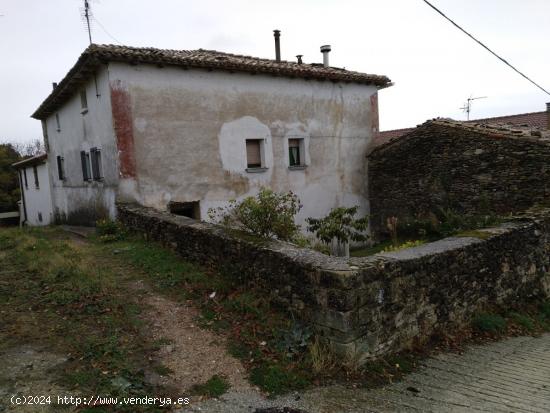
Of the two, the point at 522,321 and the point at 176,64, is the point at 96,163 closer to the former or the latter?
the point at 176,64

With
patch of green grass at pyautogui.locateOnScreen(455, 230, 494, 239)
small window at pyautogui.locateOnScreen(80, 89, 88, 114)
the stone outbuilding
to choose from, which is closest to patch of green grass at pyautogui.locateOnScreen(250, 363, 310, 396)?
patch of green grass at pyautogui.locateOnScreen(455, 230, 494, 239)

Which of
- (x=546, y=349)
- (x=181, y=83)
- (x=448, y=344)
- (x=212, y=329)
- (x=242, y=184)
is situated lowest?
(x=546, y=349)

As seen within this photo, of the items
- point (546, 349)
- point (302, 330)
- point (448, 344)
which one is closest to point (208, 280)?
point (302, 330)

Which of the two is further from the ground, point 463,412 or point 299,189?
point 299,189

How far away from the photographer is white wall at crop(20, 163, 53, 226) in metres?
18.5

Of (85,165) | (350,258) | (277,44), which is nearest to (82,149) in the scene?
(85,165)

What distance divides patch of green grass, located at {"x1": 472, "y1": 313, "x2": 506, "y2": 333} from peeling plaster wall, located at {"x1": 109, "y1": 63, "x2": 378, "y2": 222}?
792 centimetres

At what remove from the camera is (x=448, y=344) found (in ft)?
16.3

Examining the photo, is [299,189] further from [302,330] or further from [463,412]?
[463,412]

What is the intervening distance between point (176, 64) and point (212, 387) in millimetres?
9248

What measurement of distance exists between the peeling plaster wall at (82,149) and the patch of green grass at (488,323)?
9.14 m

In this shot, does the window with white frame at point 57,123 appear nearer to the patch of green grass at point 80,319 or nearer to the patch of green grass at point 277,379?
the patch of green grass at point 80,319

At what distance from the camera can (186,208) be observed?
37.3ft

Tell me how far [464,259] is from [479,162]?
7420 millimetres
